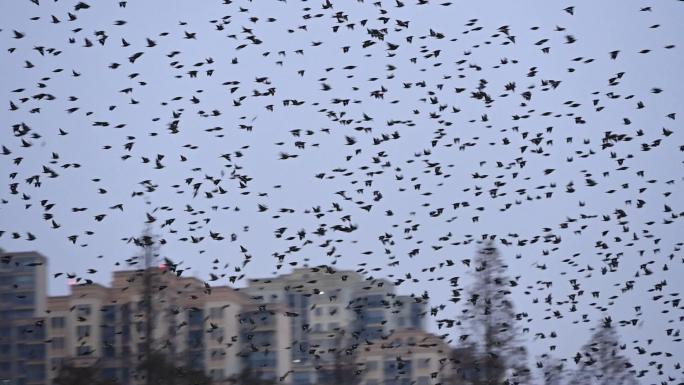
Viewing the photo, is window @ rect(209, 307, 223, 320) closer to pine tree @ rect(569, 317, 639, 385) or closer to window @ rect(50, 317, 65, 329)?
window @ rect(50, 317, 65, 329)

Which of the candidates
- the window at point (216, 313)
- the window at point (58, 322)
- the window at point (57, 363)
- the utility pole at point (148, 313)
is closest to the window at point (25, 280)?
the window at point (58, 322)

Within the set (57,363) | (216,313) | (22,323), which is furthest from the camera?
(22,323)

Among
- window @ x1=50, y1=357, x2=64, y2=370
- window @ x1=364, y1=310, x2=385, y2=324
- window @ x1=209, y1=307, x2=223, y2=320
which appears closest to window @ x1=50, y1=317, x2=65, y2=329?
window @ x1=50, y1=357, x2=64, y2=370

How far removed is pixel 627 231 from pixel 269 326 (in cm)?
8747

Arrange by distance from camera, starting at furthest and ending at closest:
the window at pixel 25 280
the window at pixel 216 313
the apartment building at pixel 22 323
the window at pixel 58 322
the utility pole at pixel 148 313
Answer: the window at pixel 25 280, the window at pixel 58 322, the apartment building at pixel 22 323, the window at pixel 216 313, the utility pole at pixel 148 313

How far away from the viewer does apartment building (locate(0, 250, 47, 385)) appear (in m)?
113

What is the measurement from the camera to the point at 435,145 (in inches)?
1329

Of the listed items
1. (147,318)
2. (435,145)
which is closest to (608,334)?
(147,318)

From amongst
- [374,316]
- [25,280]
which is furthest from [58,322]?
[374,316]

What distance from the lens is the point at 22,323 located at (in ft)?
395

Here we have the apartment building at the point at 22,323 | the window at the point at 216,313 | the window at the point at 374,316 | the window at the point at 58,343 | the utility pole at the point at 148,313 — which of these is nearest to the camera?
the utility pole at the point at 148,313

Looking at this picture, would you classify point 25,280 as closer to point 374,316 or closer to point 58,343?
point 58,343

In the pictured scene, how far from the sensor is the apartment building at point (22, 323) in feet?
370

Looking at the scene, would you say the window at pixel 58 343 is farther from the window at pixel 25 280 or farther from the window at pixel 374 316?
the window at pixel 374 316
